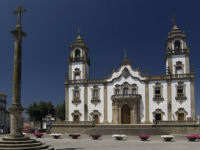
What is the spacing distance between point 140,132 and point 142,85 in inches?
369

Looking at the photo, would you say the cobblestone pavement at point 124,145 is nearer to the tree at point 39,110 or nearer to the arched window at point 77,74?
the arched window at point 77,74

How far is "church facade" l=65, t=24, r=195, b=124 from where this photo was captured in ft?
118

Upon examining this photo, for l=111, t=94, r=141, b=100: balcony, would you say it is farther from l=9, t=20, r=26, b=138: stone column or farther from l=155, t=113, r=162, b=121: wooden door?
l=9, t=20, r=26, b=138: stone column

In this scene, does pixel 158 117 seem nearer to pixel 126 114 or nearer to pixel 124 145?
pixel 126 114

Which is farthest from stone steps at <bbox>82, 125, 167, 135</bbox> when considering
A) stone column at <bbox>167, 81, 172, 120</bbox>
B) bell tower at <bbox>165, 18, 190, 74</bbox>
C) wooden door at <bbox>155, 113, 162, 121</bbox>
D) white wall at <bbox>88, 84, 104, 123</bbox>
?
bell tower at <bbox>165, 18, 190, 74</bbox>

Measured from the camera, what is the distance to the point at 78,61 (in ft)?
137

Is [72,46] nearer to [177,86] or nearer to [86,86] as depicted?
[86,86]

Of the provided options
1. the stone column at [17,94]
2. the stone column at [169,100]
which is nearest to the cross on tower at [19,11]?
the stone column at [17,94]

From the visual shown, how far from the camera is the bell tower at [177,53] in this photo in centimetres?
3688

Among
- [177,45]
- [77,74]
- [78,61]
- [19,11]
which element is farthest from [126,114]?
[19,11]

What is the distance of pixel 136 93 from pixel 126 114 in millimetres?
3795

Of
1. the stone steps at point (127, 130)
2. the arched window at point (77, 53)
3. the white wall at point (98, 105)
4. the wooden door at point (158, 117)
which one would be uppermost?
the arched window at point (77, 53)

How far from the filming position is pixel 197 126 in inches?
1247

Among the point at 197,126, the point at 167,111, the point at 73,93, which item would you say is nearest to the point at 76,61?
the point at 73,93
